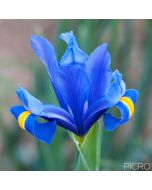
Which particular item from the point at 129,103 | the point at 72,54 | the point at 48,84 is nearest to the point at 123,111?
the point at 129,103

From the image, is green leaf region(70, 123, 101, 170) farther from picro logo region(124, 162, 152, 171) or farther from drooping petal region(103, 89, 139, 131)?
picro logo region(124, 162, 152, 171)

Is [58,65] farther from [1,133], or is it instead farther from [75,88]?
[1,133]

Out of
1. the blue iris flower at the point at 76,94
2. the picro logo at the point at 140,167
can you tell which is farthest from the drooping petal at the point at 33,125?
the picro logo at the point at 140,167

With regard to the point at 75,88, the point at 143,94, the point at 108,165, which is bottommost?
the point at 108,165

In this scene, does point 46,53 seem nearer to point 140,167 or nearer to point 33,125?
point 33,125
